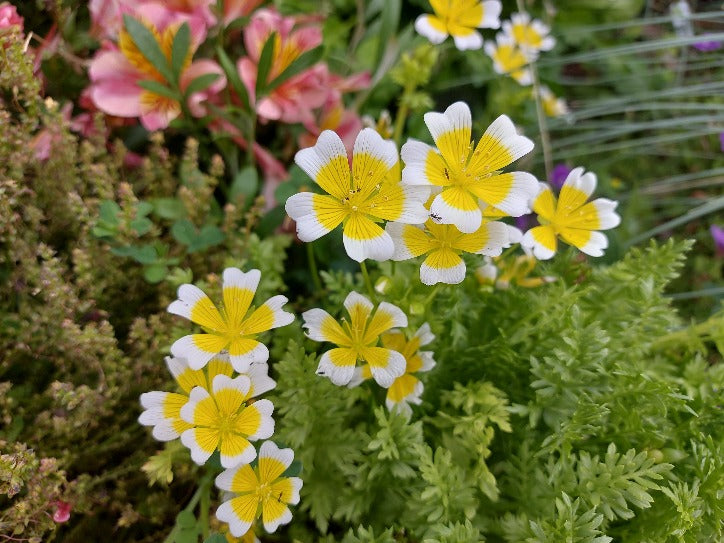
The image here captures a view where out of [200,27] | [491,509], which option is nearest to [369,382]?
[491,509]

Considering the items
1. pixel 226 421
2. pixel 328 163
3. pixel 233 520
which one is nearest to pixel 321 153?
pixel 328 163

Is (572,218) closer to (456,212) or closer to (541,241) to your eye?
(541,241)

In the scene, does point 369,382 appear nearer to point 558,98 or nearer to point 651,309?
point 651,309

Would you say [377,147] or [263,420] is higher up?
[377,147]

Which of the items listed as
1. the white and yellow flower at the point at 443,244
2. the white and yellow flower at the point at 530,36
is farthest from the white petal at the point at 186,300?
the white and yellow flower at the point at 530,36

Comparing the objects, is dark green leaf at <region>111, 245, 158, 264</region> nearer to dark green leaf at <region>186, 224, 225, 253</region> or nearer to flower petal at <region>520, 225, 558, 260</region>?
dark green leaf at <region>186, 224, 225, 253</region>

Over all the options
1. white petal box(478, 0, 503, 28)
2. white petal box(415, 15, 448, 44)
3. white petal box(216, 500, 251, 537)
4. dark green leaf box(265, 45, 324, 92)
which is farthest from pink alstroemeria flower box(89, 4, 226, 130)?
white petal box(216, 500, 251, 537)

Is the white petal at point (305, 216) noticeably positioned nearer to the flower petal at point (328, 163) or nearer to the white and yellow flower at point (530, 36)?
the flower petal at point (328, 163)
